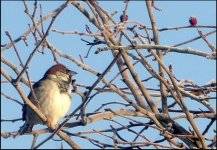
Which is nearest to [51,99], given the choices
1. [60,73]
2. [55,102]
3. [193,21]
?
[55,102]

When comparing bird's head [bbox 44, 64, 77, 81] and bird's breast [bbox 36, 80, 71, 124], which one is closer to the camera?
bird's breast [bbox 36, 80, 71, 124]

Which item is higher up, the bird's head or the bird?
the bird's head

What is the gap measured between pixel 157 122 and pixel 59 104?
6.20ft

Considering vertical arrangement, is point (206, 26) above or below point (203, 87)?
above

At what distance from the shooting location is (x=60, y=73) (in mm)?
5766

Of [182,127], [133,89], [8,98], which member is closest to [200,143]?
[182,127]

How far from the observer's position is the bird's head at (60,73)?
5.65 metres

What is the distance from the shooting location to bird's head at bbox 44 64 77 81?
222 inches

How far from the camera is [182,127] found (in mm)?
3729

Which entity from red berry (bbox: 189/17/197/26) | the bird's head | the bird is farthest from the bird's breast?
red berry (bbox: 189/17/197/26)

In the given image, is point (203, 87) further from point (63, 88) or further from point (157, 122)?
point (63, 88)

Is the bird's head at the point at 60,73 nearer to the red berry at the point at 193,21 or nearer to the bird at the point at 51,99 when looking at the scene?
the bird at the point at 51,99

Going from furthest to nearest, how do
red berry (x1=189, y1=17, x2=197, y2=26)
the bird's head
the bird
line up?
the bird's head, the bird, red berry (x1=189, y1=17, x2=197, y2=26)

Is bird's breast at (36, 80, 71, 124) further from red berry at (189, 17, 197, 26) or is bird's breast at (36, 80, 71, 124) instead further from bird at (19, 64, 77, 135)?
red berry at (189, 17, 197, 26)
